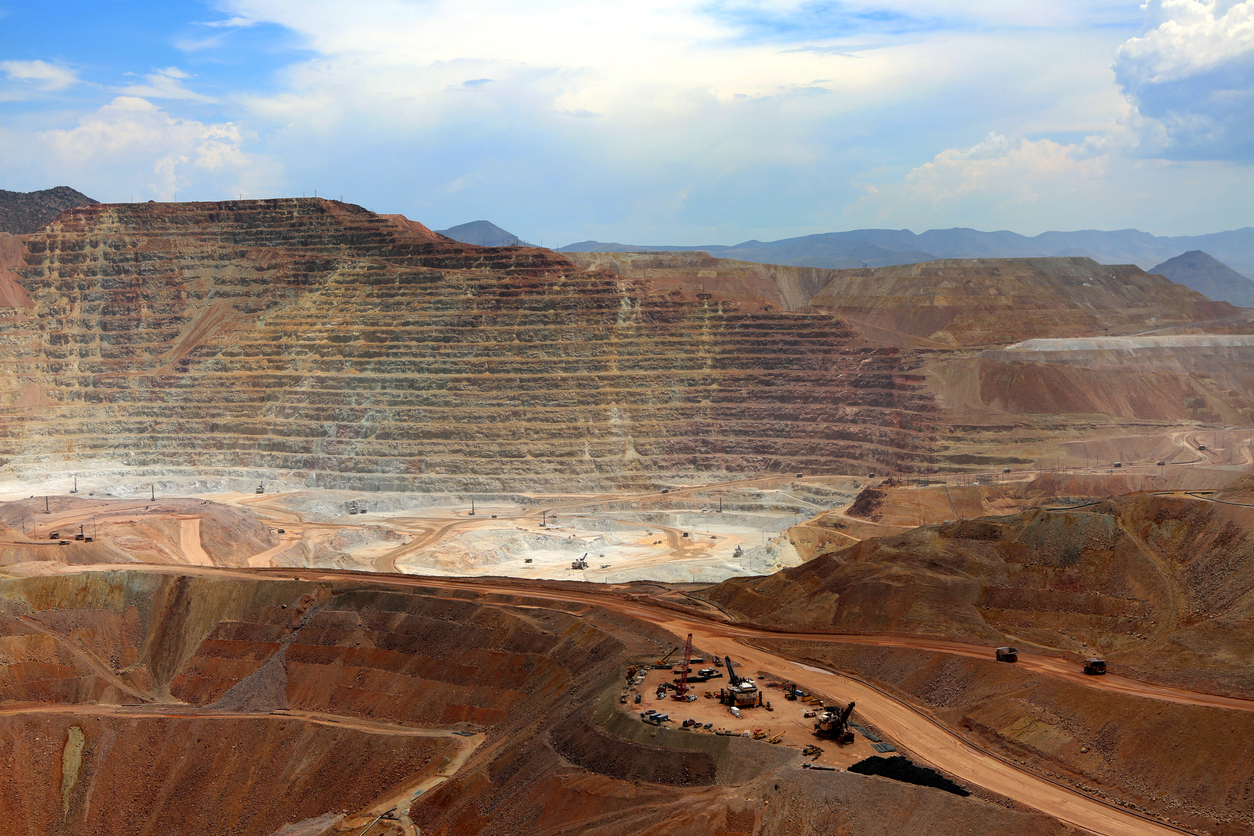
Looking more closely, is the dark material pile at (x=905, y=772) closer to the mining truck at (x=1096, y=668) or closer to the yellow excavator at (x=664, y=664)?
the mining truck at (x=1096, y=668)

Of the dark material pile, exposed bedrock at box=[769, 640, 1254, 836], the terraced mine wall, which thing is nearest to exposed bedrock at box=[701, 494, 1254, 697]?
exposed bedrock at box=[769, 640, 1254, 836]

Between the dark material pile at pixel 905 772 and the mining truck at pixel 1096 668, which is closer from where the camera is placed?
the dark material pile at pixel 905 772

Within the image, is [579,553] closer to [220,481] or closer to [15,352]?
[220,481]

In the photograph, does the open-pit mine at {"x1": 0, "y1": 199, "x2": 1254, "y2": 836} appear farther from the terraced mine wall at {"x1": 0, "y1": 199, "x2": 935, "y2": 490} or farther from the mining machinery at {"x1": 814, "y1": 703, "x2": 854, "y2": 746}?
the terraced mine wall at {"x1": 0, "y1": 199, "x2": 935, "y2": 490}

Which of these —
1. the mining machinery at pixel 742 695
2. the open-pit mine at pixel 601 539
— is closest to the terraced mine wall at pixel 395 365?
the open-pit mine at pixel 601 539

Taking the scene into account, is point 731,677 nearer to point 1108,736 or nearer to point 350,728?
point 1108,736

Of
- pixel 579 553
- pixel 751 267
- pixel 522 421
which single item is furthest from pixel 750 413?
pixel 751 267
